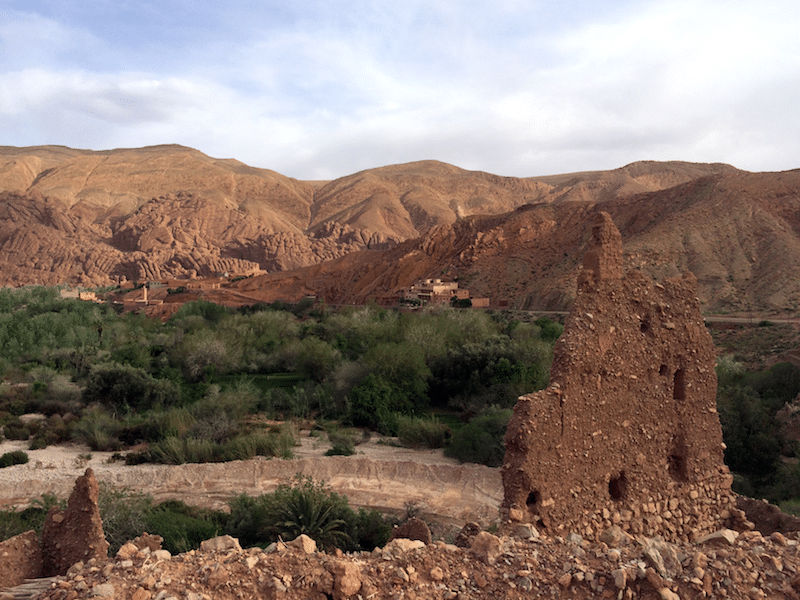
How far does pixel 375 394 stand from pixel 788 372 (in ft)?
43.5

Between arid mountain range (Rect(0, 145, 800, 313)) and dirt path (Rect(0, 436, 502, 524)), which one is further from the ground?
arid mountain range (Rect(0, 145, 800, 313))

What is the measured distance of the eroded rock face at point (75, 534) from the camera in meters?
5.61

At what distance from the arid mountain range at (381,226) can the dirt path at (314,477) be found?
1039 inches

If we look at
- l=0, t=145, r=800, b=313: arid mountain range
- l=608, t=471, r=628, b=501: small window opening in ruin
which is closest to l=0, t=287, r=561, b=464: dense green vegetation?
l=608, t=471, r=628, b=501: small window opening in ruin

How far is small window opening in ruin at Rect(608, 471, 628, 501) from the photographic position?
20.6 ft

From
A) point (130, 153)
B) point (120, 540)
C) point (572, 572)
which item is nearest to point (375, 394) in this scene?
point (120, 540)

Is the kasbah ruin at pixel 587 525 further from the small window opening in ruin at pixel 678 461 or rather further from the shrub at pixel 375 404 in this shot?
the shrub at pixel 375 404

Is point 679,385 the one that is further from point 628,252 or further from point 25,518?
point 628,252

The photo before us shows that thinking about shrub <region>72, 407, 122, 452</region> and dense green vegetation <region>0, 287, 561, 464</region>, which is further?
dense green vegetation <region>0, 287, 561, 464</region>

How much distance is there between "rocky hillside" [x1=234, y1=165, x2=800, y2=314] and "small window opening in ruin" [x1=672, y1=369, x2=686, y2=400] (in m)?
29.9

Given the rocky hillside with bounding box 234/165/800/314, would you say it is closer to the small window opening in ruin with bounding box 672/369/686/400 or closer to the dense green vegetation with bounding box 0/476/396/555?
the dense green vegetation with bounding box 0/476/396/555

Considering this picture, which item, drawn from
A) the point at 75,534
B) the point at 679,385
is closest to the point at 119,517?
the point at 75,534

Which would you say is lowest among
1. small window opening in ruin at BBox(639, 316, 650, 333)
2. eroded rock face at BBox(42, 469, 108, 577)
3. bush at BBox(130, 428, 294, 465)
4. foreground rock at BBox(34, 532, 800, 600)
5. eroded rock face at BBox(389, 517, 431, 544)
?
bush at BBox(130, 428, 294, 465)

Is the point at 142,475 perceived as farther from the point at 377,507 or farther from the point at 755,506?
the point at 755,506
